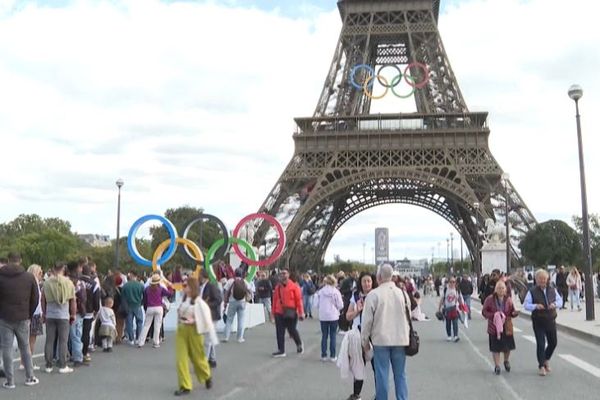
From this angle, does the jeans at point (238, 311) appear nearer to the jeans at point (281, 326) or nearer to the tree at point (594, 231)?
the jeans at point (281, 326)

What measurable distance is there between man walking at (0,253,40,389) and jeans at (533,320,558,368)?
7308 mm

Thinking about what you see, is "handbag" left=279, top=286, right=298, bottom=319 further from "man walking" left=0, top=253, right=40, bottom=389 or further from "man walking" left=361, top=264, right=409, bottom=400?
"man walking" left=361, top=264, right=409, bottom=400

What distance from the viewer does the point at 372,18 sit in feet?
181

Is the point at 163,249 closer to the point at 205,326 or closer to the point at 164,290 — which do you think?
the point at 164,290

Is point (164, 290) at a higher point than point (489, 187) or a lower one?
lower

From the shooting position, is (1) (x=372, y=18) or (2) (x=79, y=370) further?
(1) (x=372, y=18)

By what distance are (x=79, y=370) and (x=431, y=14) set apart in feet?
156

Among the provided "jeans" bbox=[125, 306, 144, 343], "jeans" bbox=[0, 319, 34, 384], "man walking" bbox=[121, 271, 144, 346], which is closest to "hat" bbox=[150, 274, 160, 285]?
"man walking" bbox=[121, 271, 144, 346]

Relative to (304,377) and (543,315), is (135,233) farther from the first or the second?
(543,315)

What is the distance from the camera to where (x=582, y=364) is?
1255 cm

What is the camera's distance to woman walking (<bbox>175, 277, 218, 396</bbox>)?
9.39 meters

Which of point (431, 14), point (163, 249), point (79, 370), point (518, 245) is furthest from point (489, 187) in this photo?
point (79, 370)

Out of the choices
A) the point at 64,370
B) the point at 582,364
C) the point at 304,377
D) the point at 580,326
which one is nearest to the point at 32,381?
the point at 64,370

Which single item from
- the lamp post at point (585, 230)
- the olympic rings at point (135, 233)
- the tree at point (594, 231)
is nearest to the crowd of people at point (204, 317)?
the olympic rings at point (135, 233)
